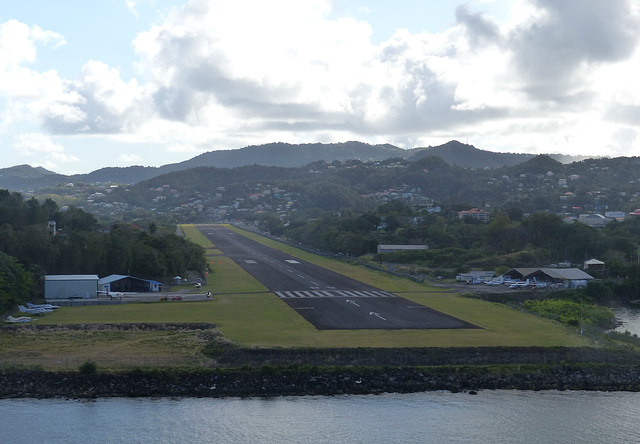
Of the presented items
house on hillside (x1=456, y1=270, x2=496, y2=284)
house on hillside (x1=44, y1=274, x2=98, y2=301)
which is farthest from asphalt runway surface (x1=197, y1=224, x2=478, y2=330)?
house on hillside (x1=44, y1=274, x2=98, y2=301)

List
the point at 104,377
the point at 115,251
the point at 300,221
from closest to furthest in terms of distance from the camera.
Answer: the point at 104,377
the point at 115,251
the point at 300,221

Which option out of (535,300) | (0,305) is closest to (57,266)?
(0,305)

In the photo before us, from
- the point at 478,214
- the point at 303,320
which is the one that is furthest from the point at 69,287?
the point at 478,214

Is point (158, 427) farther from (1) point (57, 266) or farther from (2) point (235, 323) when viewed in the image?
(1) point (57, 266)

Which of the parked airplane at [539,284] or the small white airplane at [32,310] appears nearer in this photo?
the small white airplane at [32,310]

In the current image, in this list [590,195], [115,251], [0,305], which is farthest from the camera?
[590,195]

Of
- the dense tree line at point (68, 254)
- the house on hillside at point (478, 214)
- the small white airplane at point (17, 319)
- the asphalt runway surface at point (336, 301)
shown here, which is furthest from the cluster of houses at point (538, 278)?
the house on hillside at point (478, 214)

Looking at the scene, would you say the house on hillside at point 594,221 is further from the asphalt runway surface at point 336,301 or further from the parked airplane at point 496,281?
the parked airplane at point 496,281

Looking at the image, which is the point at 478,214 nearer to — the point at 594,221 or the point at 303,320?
the point at 594,221
